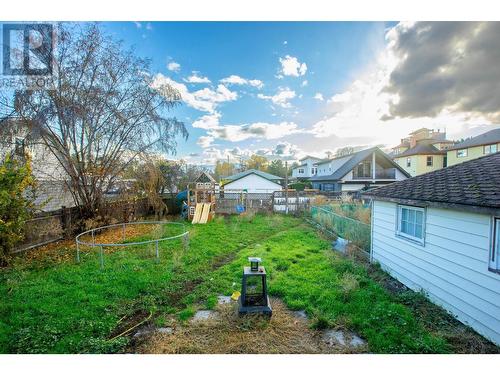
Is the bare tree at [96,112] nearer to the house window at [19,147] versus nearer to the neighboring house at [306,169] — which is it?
the house window at [19,147]

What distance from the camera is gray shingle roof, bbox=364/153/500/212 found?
263cm

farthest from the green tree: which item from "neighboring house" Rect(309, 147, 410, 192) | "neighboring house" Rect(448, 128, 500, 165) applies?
"neighboring house" Rect(448, 128, 500, 165)

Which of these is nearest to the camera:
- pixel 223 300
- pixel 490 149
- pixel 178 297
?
pixel 223 300

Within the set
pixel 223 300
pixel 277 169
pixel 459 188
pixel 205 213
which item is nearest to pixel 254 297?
pixel 223 300

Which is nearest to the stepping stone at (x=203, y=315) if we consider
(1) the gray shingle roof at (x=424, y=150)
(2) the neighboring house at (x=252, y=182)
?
(2) the neighboring house at (x=252, y=182)

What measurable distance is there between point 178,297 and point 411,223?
431 cm

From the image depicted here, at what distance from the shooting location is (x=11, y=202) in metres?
4.36

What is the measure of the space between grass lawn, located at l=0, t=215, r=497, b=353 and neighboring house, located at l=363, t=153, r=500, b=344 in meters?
0.30

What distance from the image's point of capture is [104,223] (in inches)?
303

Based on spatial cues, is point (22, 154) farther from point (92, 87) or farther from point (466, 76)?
point (466, 76)

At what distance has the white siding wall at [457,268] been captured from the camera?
249 centimetres

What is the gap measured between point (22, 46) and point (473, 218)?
8.03 m

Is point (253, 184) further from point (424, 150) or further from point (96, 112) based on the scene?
point (96, 112)
